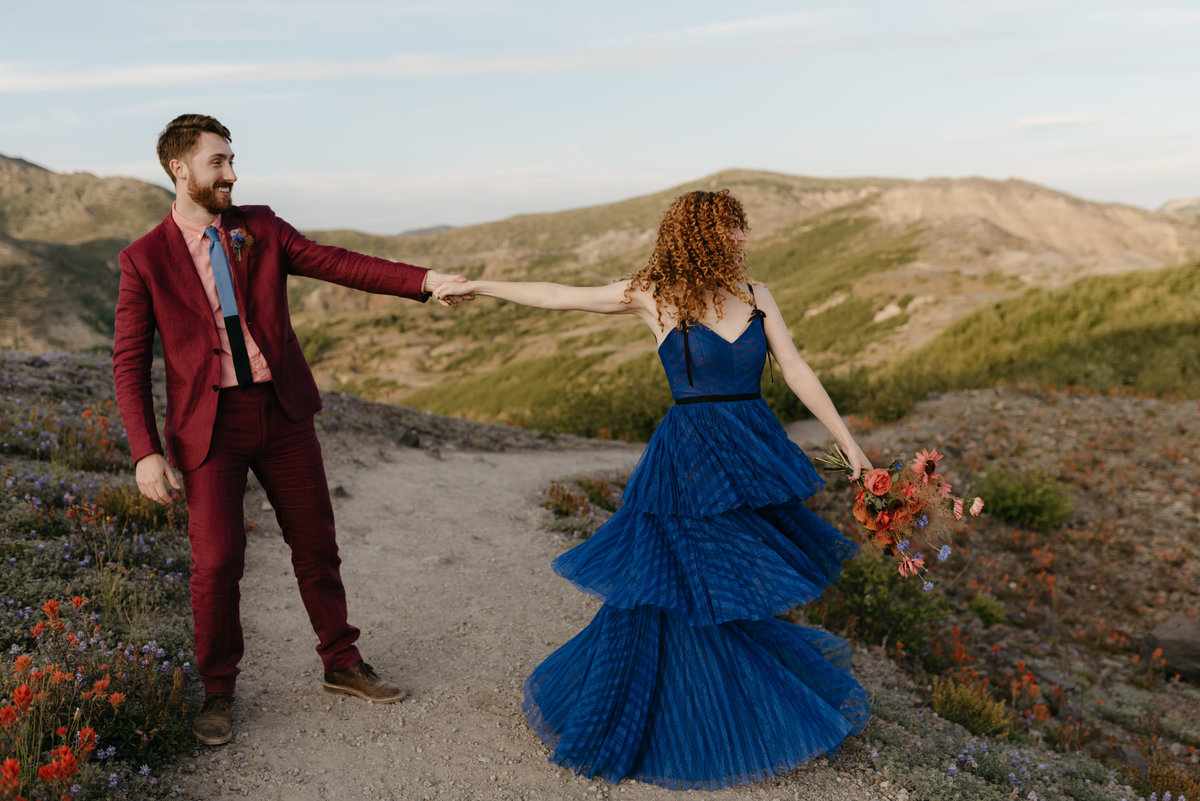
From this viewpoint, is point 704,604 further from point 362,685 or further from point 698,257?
point 362,685

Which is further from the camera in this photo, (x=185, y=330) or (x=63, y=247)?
(x=63, y=247)

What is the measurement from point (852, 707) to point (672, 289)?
222 centimetres

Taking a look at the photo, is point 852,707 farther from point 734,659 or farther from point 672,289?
point 672,289

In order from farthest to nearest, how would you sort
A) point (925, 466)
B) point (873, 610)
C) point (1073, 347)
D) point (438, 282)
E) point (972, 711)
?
point (1073, 347) < point (873, 610) < point (972, 711) < point (438, 282) < point (925, 466)

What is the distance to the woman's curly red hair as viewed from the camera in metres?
3.54

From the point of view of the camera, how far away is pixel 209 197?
351 centimetres

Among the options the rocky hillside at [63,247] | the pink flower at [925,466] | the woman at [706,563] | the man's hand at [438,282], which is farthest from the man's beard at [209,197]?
the rocky hillside at [63,247]

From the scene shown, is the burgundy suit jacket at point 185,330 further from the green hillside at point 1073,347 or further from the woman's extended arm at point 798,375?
the green hillside at point 1073,347

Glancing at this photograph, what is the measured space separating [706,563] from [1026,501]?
780cm

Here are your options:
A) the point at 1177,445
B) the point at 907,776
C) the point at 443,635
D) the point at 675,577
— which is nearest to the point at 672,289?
the point at 675,577

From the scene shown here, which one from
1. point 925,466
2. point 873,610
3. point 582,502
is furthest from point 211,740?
point 873,610

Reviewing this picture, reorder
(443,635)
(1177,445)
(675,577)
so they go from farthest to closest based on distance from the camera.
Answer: (1177,445)
(443,635)
(675,577)

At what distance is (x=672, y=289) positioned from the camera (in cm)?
364

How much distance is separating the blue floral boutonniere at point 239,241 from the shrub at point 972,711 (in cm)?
491
